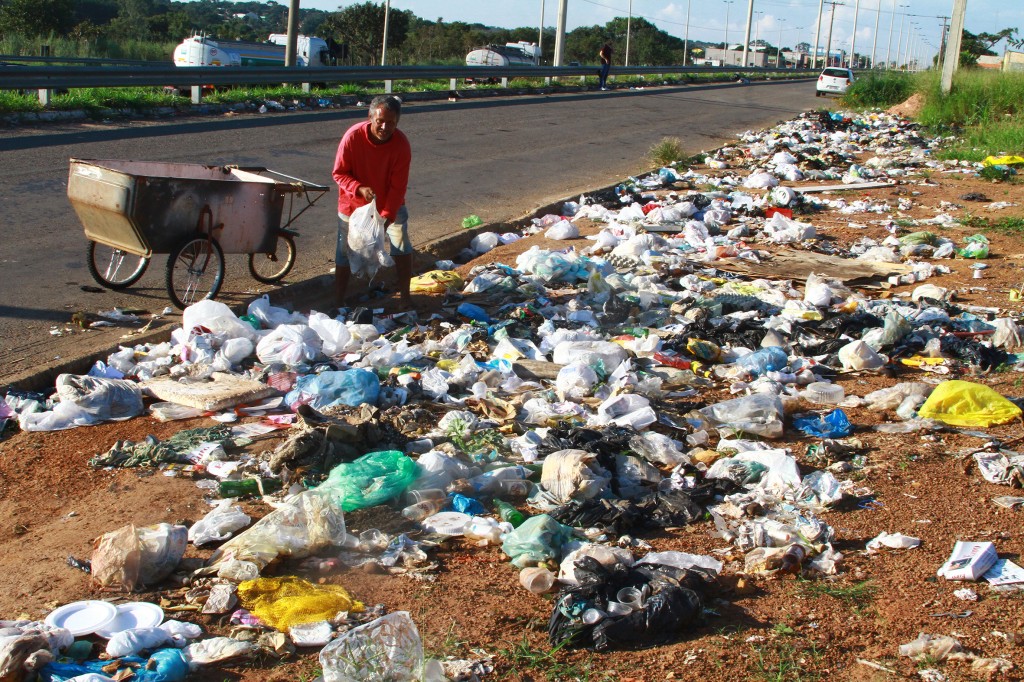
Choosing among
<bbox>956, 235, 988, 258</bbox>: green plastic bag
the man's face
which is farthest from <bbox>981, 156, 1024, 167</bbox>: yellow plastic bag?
the man's face

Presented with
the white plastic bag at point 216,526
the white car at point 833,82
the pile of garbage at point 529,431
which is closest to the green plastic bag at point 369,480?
the pile of garbage at point 529,431

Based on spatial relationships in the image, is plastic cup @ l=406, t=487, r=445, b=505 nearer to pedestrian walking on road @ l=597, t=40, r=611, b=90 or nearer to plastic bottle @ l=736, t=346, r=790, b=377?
plastic bottle @ l=736, t=346, r=790, b=377

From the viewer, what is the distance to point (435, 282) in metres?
7.34

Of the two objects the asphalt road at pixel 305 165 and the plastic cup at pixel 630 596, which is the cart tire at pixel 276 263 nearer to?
the asphalt road at pixel 305 165

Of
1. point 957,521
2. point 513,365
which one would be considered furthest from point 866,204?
point 957,521

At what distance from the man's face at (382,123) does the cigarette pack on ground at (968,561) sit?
13.7ft

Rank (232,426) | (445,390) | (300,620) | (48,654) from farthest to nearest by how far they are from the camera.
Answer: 1. (445,390)
2. (232,426)
3. (300,620)
4. (48,654)

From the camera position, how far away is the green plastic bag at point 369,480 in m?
3.80

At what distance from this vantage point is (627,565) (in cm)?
341

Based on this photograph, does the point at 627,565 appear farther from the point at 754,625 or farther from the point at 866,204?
the point at 866,204

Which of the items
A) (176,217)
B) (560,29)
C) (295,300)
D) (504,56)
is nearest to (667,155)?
(295,300)

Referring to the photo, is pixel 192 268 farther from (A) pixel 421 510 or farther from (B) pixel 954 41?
(B) pixel 954 41

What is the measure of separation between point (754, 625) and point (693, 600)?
22 cm

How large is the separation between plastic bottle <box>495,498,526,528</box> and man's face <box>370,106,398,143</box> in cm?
309
